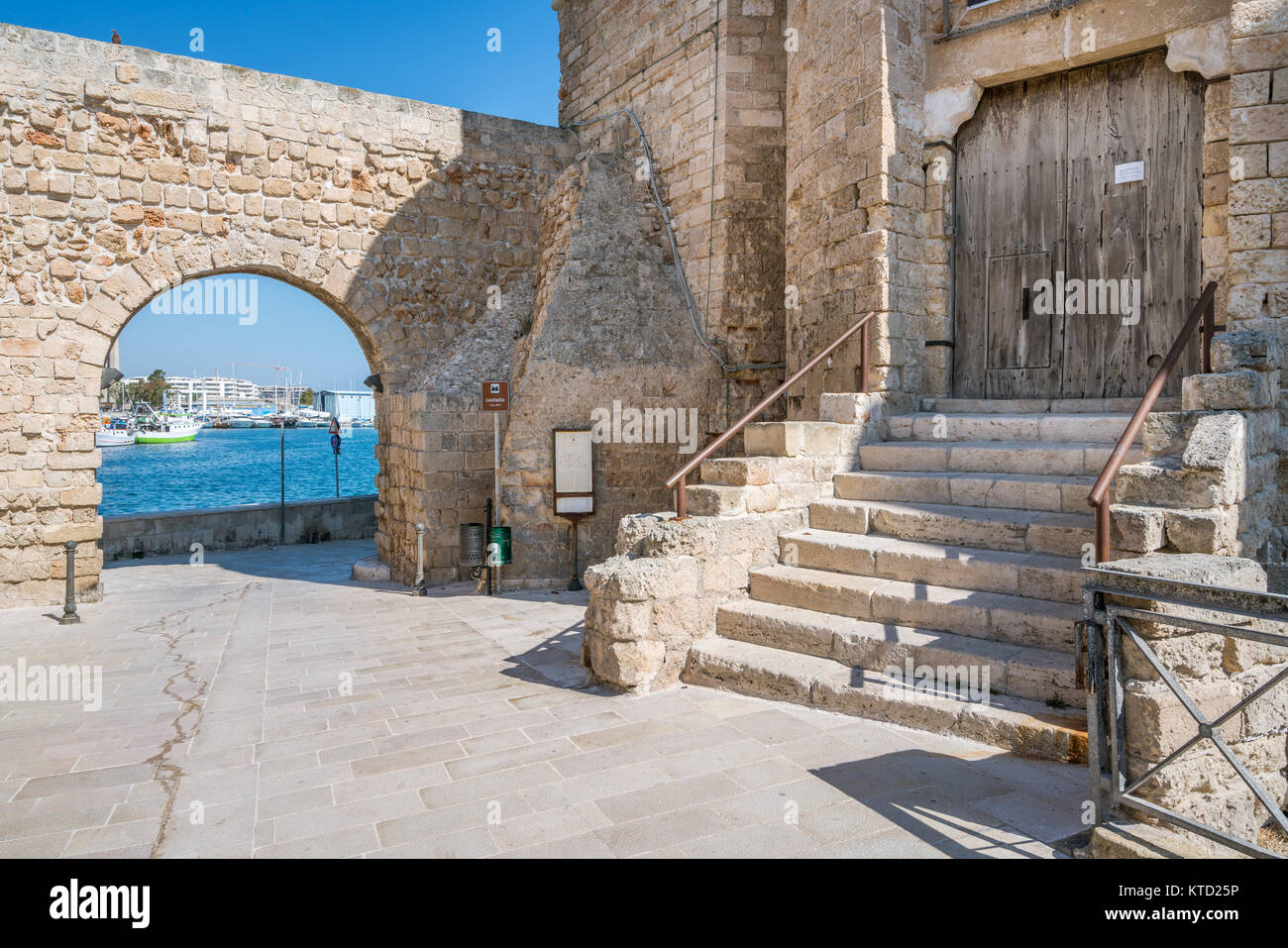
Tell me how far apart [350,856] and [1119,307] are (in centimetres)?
666

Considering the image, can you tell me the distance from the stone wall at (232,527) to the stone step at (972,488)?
421 inches

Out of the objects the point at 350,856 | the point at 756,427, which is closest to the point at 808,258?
the point at 756,427

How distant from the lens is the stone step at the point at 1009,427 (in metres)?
5.68

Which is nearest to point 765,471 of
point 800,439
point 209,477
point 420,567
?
point 800,439

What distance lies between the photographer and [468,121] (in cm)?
1111

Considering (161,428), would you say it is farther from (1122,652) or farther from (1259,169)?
(1122,652)

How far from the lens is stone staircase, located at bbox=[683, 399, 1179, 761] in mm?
4141

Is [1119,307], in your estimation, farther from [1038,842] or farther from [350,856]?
[350,856]

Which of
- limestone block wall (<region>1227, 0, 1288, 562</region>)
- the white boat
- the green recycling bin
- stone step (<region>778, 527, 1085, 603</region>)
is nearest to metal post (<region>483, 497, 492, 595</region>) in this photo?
the green recycling bin

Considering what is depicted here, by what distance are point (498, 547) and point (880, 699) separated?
202 inches

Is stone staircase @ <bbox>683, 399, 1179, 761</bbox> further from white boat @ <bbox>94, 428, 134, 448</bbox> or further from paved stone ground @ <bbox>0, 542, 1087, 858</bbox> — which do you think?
white boat @ <bbox>94, 428, 134, 448</bbox>

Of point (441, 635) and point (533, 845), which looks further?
point (441, 635)

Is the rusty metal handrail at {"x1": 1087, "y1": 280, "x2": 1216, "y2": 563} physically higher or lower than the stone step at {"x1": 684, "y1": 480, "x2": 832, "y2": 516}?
higher

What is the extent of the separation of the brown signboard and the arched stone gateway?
1.11m
